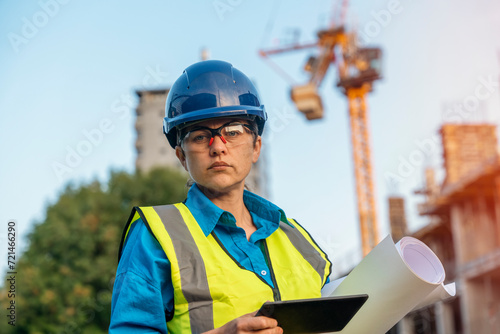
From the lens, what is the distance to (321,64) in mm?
49875

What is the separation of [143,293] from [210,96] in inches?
28.2

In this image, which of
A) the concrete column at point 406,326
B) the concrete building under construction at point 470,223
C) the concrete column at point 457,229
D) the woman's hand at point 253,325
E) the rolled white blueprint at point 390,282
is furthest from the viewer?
the concrete column at point 406,326

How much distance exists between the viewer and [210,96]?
2385 mm

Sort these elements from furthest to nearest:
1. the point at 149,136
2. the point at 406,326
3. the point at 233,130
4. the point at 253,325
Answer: the point at 149,136 → the point at 406,326 → the point at 233,130 → the point at 253,325

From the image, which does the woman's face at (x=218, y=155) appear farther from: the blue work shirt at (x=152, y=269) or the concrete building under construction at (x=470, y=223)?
the concrete building under construction at (x=470, y=223)

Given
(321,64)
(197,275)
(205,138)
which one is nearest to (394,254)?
(197,275)

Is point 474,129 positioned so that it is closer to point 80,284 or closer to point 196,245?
point 80,284

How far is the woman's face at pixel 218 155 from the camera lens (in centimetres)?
240

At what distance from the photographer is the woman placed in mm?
2111

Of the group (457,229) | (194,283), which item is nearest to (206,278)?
(194,283)

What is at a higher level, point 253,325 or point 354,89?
point 354,89

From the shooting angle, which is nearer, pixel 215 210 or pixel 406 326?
pixel 215 210

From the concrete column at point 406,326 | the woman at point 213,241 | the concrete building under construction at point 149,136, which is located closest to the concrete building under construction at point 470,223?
the concrete column at point 406,326

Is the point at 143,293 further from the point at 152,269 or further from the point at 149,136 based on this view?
the point at 149,136
